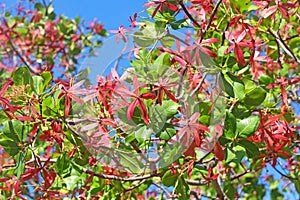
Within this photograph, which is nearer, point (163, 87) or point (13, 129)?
point (163, 87)

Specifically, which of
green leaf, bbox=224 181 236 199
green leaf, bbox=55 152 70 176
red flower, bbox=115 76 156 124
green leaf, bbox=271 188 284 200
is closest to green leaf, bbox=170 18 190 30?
red flower, bbox=115 76 156 124

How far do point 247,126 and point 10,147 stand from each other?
1.92 feet

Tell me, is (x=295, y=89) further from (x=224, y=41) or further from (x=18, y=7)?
(x=18, y=7)

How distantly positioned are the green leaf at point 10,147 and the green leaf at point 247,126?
553 mm

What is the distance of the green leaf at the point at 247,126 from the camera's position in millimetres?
1121

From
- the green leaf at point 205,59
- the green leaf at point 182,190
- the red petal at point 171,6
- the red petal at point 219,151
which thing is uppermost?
the red petal at point 171,6

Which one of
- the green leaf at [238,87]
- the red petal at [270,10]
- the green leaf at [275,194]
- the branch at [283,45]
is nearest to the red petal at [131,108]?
the green leaf at [238,87]

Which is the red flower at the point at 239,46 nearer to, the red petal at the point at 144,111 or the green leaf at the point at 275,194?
the red petal at the point at 144,111

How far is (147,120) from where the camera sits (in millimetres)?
983

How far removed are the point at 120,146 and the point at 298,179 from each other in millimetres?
809

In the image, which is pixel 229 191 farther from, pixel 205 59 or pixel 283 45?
pixel 205 59

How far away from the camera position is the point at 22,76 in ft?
4.08

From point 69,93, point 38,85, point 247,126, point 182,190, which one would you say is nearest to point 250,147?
point 247,126

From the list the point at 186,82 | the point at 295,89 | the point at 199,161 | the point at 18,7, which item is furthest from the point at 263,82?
the point at 18,7
